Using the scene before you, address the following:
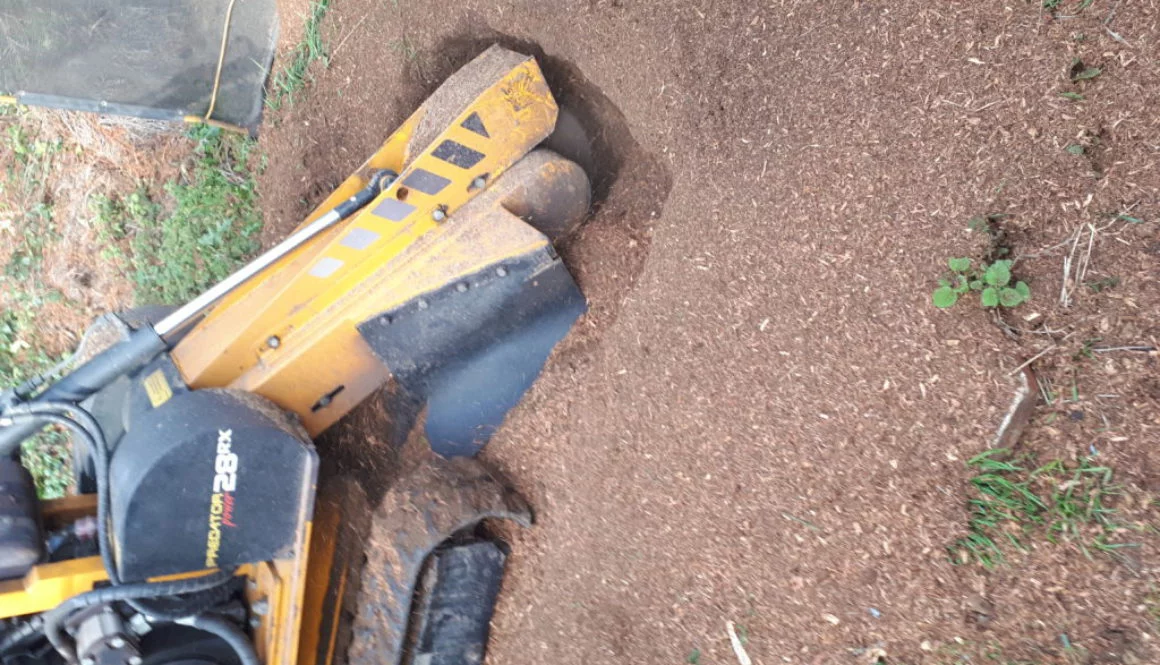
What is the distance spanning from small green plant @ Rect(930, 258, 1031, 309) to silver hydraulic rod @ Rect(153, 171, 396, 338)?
6.00 ft

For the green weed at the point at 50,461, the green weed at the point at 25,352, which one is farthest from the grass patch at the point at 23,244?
the green weed at the point at 50,461

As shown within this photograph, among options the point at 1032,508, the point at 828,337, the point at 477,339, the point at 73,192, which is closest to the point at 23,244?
the point at 73,192

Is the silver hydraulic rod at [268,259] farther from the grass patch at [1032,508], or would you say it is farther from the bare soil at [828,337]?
the grass patch at [1032,508]

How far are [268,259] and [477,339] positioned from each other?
72 centimetres

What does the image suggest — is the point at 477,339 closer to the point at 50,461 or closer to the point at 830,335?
the point at 830,335

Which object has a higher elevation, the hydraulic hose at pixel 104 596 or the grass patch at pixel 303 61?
the grass patch at pixel 303 61

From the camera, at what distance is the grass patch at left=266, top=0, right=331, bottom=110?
391cm

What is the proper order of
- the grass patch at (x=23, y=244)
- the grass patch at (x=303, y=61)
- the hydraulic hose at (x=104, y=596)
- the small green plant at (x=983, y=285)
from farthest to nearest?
1. the grass patch at (x=23, y=244)
2. the grass patch at (x=303, y=61)
3. the hydraulic hose at (x=104, y=596)
4. the small green plant at (x=983, y=285)

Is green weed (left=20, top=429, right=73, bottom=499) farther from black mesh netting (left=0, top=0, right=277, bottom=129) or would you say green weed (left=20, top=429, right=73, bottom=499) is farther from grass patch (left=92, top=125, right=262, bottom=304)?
black mesh netting (left=0, top=0, right=277, bottom=129)

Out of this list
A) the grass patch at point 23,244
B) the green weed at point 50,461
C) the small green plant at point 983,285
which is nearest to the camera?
the small green plant at point 983,285

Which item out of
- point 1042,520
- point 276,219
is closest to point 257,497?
point 276,219

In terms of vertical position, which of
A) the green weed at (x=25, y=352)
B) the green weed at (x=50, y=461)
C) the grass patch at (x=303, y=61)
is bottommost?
the green weed at (x=50, y=461)

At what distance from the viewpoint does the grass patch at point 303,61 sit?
3.91 m

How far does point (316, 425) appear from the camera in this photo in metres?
2.88
